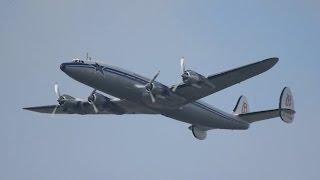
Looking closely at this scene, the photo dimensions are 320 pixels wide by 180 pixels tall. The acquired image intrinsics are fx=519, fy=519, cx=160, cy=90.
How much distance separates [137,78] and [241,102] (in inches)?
734

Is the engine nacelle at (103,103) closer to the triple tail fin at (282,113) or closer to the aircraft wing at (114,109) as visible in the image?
the aircraft wing at (114,109)

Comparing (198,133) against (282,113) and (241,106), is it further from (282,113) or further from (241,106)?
(282,113)

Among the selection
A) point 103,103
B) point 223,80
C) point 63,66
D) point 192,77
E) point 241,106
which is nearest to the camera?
point 63,66

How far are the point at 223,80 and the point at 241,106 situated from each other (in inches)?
626

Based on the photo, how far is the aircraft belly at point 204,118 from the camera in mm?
45844

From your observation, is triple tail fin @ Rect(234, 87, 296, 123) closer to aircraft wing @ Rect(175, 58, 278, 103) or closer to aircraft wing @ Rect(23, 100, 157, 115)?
aircraft wing @ Rect(175, 58, 278, 103)

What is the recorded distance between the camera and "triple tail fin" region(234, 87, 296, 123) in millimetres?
48656

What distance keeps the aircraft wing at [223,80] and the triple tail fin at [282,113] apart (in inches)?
326

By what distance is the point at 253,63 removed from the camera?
128ft

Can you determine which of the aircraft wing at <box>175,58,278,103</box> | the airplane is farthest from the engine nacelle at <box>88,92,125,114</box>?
the aircraft wing at <box>175,58,278,103</box>

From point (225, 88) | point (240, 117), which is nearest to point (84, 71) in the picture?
point (225, 88)

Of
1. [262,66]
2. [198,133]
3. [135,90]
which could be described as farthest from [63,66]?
[198,133]

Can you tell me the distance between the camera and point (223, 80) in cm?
4144

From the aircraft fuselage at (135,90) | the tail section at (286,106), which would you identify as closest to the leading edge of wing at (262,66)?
the aircraft fuselage at (135,90)
